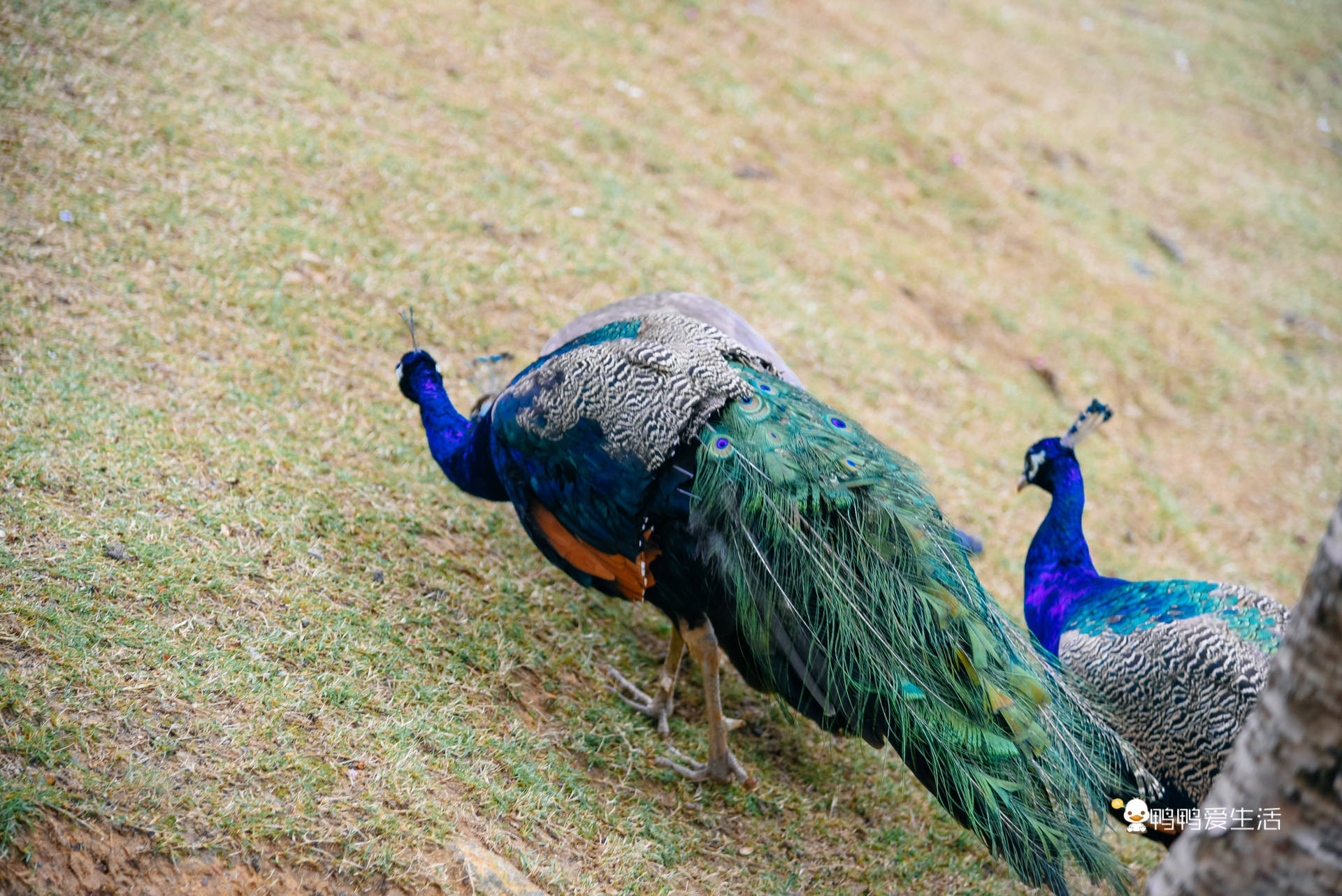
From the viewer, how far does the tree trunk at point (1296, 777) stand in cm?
142

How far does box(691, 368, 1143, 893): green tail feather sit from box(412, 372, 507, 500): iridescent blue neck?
0.93 meters

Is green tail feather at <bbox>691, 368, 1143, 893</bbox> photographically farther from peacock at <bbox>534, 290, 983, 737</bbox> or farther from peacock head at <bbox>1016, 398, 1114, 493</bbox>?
peacock head at <bbox>1016, 398, 1114, 493</bbox>

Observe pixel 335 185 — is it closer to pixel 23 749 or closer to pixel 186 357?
pixel 186 357

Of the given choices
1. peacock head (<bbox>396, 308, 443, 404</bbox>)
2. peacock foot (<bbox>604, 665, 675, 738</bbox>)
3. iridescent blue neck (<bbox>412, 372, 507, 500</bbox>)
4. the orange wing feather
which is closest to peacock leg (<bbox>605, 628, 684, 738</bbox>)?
peacock foot (<bbox>604, 665, 675, 738</bbox>)

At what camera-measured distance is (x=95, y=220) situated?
4.32m

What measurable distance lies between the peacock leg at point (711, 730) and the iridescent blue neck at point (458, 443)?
909 mm

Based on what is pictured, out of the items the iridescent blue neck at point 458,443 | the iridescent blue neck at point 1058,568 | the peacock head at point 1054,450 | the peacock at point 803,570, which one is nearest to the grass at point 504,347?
the iridescent blue neck at point 458,443

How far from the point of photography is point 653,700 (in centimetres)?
331

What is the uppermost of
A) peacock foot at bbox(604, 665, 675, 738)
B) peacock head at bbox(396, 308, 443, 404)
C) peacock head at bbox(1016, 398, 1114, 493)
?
peacock head at bbox(396, 308, 443, 404)

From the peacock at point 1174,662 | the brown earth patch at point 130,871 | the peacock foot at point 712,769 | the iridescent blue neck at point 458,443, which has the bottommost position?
the peacock foot at point 712,769

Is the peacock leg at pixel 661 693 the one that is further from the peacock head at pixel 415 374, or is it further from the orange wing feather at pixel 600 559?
the peacock head at pixel 415 374

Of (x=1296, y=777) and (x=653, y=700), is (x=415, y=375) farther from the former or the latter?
(x=1296, y=777)

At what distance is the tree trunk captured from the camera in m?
1.42

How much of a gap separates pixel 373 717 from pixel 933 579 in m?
1.68
